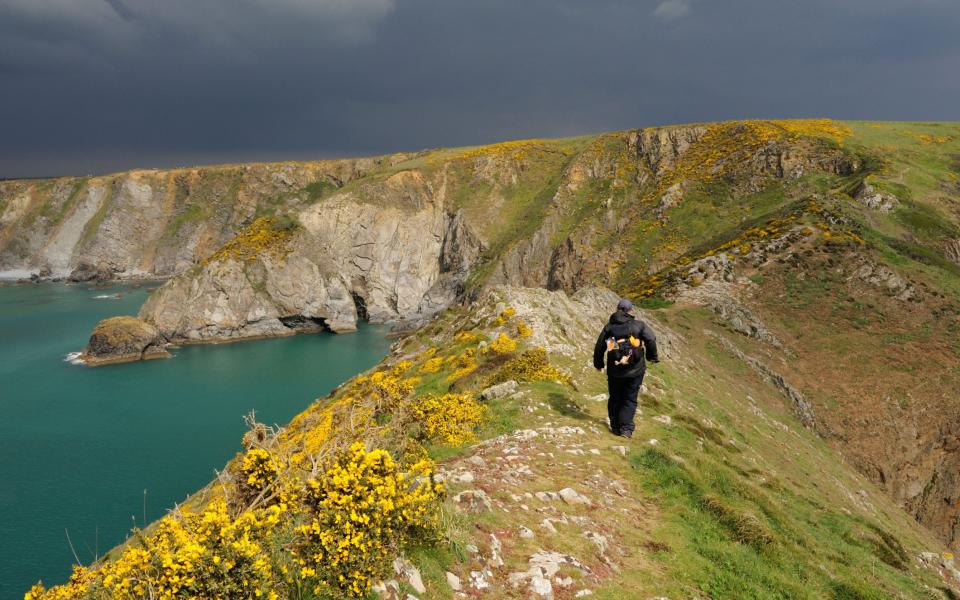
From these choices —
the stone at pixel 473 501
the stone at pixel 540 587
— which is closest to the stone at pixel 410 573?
the stone at pixel 540 587

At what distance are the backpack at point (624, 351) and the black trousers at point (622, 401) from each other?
47 cm

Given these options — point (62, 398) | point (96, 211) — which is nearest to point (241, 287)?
point (62, 398)

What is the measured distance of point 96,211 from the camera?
Answer: 172 m

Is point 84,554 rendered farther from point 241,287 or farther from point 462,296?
point 462,296

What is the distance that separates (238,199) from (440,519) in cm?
18360

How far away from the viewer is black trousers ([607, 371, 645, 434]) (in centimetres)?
1361

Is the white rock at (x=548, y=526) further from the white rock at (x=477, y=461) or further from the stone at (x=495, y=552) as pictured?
Result: the white rock at (x=477, y=461)

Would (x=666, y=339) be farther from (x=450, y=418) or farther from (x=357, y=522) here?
(x=357, y=522)

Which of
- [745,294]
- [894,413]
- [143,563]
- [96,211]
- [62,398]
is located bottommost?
[62,398]

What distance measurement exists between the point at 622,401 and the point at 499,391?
4.65 m

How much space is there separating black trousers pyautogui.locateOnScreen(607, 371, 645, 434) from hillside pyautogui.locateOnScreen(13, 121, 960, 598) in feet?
3.59

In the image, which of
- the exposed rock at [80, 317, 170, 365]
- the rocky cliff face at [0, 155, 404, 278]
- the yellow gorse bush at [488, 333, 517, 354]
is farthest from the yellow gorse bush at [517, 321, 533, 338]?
the rocky cliff face at [0, 155, 404, 278]

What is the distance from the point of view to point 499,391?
17.2 metres

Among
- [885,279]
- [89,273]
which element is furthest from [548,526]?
[89,273]
